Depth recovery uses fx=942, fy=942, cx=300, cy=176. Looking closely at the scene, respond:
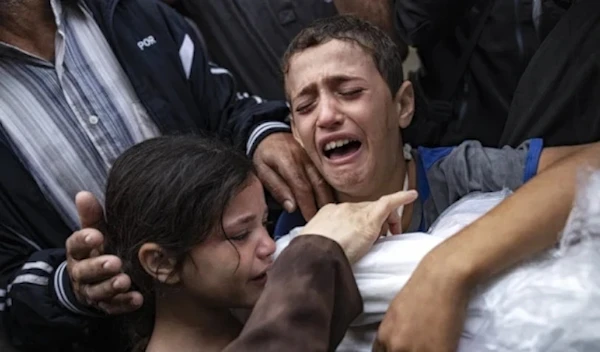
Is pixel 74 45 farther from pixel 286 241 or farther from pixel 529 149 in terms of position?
pixel 529 149

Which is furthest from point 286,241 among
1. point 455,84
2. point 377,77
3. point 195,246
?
point 455,84

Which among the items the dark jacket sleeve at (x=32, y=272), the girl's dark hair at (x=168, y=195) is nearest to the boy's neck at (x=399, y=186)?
the girl's dark hair at (x=168, y=195)

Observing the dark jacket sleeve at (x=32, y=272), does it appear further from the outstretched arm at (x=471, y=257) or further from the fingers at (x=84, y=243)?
the outstretched arm at (x=471, y=257)

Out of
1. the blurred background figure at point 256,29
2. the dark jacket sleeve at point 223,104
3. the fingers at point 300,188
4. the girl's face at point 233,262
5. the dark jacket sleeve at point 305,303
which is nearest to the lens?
the dark jacket sleeve at point 305,303

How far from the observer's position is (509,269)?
1238mm

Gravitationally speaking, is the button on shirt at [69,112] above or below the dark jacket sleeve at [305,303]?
above

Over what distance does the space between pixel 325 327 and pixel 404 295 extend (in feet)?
0.40

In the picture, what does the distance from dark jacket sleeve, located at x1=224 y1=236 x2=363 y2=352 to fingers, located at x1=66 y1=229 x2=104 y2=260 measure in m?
0.28

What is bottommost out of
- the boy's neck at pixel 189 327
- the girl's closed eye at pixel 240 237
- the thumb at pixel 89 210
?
the boy's neck at pixel 189 327

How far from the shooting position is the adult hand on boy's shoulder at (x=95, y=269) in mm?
1337

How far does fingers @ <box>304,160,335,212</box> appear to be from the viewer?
160cm

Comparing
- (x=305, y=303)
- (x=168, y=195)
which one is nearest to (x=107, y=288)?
(x=168, y=195)

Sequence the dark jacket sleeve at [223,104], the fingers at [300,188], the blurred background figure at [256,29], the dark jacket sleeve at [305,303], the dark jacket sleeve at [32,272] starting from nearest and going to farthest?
the dark jacket sleeve at [305,303] → the dark jacket sleeve at [32,272] → the fingers at [300,188] → the dark jacket sleeve at [223,104] → the blurred background figure at [256,29]

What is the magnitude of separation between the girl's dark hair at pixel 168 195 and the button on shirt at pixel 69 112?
20cm
